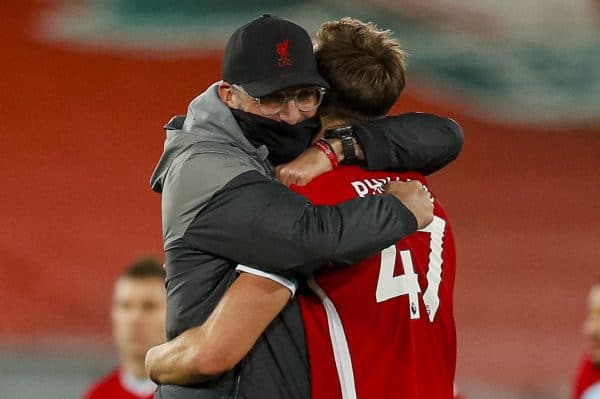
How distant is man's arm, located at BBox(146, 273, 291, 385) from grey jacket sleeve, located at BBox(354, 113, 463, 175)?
0.89 ft

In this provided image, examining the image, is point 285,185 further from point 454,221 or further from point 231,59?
point 454,221

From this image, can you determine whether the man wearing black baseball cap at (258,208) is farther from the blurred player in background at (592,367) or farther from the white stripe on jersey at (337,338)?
the blurred player in background at (592,367)

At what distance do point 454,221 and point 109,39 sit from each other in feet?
4.90

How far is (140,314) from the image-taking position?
349 cm

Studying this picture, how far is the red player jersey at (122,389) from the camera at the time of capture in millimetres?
3498

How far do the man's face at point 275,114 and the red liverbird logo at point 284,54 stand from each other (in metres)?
0.04

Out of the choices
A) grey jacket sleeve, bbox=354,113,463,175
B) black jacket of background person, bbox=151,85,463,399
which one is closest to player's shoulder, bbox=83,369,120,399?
black jacket of background person, bbox=151,85,463,399

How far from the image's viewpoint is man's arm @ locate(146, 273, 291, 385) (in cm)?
175

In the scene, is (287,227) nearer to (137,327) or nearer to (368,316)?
(368,316)

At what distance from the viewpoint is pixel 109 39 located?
14.7ft

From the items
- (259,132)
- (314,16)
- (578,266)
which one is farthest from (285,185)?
(578,266)

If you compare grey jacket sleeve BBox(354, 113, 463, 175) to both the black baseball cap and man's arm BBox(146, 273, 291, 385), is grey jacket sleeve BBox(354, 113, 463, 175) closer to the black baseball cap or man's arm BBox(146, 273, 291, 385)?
the black baseball cap

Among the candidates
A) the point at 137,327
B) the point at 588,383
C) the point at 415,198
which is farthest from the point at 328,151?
the point at 588,383

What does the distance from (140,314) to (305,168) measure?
1792mm
